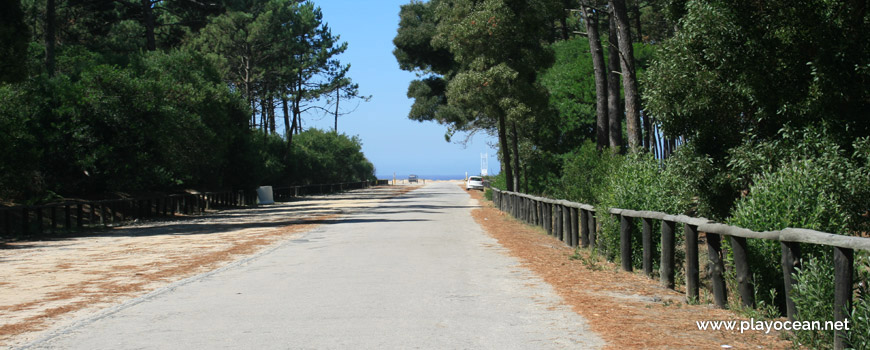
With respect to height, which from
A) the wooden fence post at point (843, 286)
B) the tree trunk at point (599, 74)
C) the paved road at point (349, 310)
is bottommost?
the paved road at point (349, 310)

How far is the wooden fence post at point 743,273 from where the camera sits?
8172 millimetres

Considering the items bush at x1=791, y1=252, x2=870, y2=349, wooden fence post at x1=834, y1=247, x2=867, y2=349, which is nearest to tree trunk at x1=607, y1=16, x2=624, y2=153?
bush at x1=791, y1=252, x2=870, y2=349

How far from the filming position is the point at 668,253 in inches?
419

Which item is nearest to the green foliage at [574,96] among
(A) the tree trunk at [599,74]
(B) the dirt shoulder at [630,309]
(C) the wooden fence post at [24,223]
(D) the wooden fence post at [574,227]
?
(A) the tree trunk at [599,74]

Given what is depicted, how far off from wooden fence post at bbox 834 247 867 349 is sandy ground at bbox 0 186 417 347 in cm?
675

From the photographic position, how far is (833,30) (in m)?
11.5

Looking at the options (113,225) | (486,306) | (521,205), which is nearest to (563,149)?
(521,205)

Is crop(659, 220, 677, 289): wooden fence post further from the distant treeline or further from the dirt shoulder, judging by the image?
the distant treeline

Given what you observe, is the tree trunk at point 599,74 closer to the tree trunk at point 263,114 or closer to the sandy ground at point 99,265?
the sandy ground at point 99,265

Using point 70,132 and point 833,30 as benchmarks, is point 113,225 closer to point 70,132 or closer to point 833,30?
point 70,132

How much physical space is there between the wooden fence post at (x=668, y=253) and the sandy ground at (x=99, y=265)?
6826mm

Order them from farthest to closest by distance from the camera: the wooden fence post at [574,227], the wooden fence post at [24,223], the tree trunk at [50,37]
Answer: the tree trunk at [50,37], the wooden fence post at [24,223], the wooden fence post at [574,227]

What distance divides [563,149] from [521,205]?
10666 mm

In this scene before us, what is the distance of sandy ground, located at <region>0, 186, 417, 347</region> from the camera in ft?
28.6
